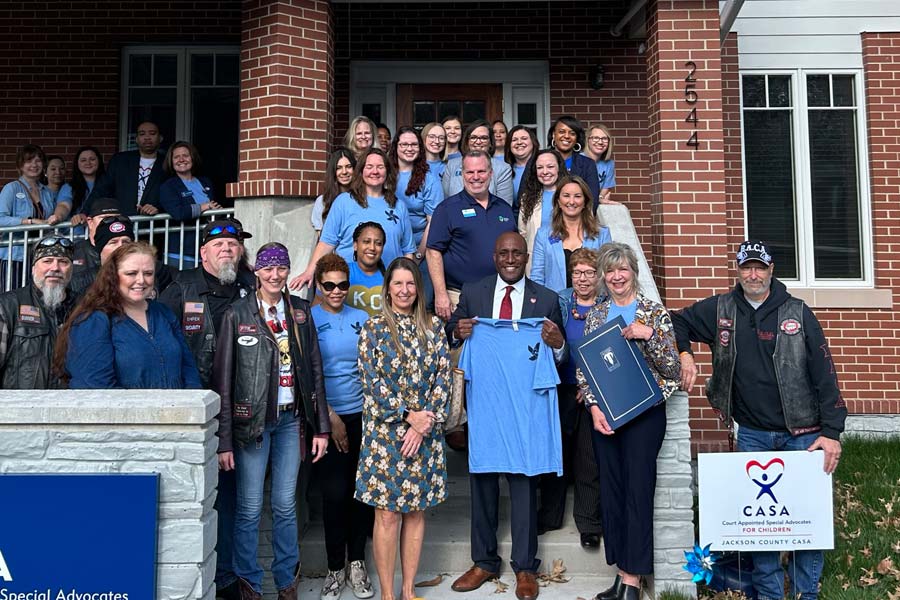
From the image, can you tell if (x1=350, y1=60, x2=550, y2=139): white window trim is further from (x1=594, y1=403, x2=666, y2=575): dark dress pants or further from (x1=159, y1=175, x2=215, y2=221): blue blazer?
(x1=594, y1=403, x2=666, y2=575): dark dress pants

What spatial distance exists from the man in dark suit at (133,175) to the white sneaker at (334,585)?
3.54 m

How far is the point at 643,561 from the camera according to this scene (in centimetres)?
449

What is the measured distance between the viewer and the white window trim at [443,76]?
8.91 m

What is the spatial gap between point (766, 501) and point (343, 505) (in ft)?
7.74

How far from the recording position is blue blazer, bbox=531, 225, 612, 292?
5.21m

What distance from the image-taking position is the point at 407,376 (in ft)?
14.2

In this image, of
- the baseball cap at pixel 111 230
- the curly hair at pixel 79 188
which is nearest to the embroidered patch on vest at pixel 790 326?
the baseball cap at pixel 111 230

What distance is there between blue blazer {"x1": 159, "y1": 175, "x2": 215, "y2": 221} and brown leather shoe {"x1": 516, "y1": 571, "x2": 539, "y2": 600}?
3.67 metres

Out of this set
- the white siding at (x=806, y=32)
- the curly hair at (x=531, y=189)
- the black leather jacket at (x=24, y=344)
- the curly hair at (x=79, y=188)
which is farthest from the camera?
the white siding at (x=806, y=32)

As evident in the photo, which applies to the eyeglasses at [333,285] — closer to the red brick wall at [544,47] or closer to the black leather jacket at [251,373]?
the black leather jacket at [251,373]

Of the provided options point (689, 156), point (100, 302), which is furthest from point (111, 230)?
point (689, 156)

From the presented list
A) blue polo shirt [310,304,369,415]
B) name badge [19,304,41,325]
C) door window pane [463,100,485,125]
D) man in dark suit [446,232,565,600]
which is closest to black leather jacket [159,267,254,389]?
blue polo shirt [310,304,369,415]

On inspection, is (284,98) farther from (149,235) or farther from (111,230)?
(111,230)

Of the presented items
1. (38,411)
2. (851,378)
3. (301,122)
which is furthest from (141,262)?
(851,378)
